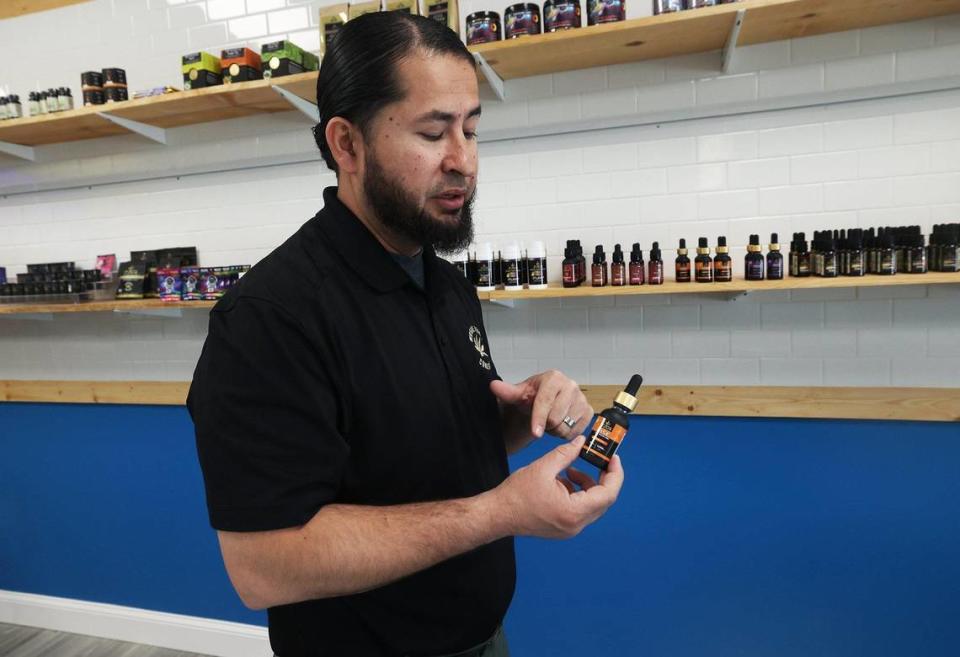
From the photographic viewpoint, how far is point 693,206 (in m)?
2.24

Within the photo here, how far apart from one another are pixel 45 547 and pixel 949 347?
4174mm

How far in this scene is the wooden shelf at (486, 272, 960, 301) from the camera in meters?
1.73

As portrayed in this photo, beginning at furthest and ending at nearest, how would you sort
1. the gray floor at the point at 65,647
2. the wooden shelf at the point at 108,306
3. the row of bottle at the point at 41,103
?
the gray floor at the point at 65,647
the row of bottle at the point at 41,103
the wooden shelf at the point at 108,306

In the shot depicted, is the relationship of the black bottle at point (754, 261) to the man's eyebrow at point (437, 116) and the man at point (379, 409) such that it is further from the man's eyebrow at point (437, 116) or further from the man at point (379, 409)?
the man's eyebrow at point (437, 116)

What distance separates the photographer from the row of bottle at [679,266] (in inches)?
76.0

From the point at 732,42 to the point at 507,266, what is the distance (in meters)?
1.05

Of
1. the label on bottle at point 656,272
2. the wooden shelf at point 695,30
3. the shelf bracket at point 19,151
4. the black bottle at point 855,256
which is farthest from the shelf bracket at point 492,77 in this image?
the shelf bracket at point 19,151

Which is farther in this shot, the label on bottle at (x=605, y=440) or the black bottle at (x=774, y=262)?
the black bottle at (x=774, y=262)

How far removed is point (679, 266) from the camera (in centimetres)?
204

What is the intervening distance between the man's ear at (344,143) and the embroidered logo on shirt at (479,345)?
400 millimetres

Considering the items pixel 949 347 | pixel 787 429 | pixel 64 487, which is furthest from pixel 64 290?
pixel 949 347

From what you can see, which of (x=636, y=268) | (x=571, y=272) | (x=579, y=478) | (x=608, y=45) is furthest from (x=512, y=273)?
(x=579, y=478)

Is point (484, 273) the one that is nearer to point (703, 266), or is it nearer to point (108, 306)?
point (703, 266)

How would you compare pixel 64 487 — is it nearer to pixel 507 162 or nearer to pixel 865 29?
pixel 507 162
